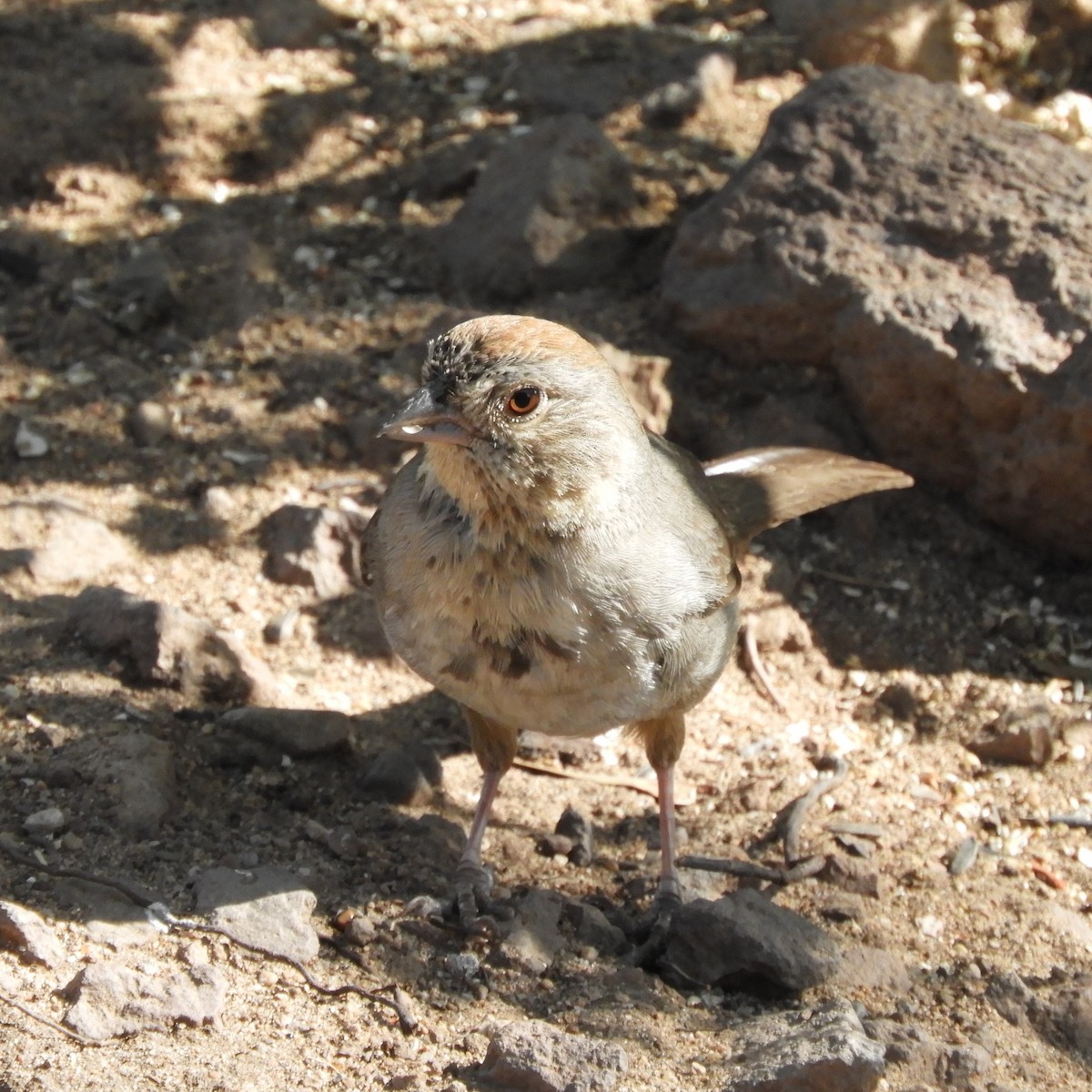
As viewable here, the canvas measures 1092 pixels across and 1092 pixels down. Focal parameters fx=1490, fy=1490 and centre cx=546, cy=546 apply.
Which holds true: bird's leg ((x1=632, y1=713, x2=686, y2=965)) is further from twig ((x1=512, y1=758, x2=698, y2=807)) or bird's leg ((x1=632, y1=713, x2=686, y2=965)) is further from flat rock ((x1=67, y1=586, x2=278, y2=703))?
flat rock ((x1=67, y1=586, x2=278, y2=703))

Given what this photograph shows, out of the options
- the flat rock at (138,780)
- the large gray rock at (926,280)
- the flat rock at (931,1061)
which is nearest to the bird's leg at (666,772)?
the flat rock at (931,1061)

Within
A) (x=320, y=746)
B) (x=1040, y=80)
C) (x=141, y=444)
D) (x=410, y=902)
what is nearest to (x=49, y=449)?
(x=141, y=444)

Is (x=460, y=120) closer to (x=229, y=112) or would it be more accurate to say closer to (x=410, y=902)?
(x=229, y=112)

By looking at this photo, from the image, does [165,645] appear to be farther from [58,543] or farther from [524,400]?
[524,400]

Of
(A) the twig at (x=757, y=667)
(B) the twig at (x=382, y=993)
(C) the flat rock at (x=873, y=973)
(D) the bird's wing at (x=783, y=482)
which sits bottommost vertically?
(A) the twig at (x=757, y=667)

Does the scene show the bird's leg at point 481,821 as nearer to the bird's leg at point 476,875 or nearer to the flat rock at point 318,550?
the bird's leg at point 476,875

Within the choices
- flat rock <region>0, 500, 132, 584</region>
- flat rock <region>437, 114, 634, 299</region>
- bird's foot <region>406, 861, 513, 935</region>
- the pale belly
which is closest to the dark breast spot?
the pale belly

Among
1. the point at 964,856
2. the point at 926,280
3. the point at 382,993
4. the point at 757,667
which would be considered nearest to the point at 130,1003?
the point at 382,993

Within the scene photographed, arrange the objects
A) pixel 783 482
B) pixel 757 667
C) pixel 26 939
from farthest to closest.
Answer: pixel 757 667, pixel 783 482, pixel 26 939
